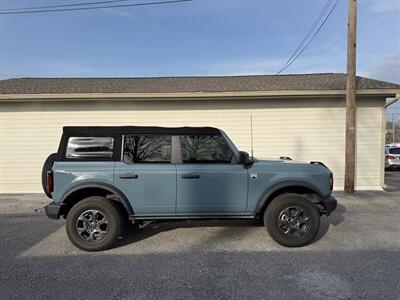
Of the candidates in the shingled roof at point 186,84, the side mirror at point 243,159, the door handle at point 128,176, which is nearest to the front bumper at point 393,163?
the shingled roof at point 186,84

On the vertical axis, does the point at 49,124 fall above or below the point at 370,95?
below

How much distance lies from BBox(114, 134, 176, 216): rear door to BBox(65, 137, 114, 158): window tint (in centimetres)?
25

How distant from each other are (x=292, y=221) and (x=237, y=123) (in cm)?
616

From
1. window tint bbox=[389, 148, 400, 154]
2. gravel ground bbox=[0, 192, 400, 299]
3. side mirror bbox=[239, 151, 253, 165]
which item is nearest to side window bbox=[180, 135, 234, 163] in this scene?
side mirror bbox=[239, 151, 253, 165]

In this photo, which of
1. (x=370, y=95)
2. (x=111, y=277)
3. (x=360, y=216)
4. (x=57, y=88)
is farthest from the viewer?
(x=57, y=88)

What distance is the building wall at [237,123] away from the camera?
462 inches

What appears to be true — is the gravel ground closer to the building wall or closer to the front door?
the front door

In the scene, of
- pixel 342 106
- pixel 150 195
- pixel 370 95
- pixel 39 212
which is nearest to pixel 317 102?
pixel 342 106

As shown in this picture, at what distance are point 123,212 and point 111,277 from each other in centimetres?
146

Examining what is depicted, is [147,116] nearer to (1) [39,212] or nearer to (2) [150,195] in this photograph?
(1) [39,212]

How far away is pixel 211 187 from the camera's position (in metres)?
5.89

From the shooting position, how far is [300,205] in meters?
5.89

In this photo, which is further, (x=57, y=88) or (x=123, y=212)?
(x=57, y=88)

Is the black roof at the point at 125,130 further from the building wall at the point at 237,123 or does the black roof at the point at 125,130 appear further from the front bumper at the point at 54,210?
the building wall at the point at 237,123
